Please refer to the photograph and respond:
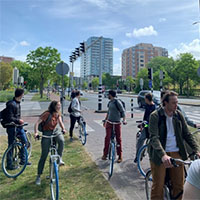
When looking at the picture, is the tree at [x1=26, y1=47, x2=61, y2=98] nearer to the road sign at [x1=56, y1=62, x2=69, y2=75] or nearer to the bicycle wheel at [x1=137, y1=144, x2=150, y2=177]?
the road sign at [x1=56, y1=62, x2=69, y2=75]

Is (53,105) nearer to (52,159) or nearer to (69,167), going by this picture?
(52,159)

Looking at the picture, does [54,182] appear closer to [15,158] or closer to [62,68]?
[15,158]

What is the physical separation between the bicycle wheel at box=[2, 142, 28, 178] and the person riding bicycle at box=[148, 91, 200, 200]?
9.38 feet

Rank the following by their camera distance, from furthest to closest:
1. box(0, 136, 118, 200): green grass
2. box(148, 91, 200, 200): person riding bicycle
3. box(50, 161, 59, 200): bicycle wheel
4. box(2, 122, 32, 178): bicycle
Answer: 1. box(2, 122, 32, 178): bicycle
2. box(0, 136, 118, 200): green grass
3. box(50, 161, 59, 200): bicycle wheel
4. box(148, 91, 200, 200): person riding bicycle

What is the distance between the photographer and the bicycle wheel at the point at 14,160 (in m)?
4.38

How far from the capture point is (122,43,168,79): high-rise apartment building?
13288cm

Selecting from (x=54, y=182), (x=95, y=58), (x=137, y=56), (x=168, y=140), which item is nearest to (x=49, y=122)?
(x=54, y=182)

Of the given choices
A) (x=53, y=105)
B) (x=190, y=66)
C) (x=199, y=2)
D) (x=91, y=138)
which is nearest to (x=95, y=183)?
(x=53, y=105)

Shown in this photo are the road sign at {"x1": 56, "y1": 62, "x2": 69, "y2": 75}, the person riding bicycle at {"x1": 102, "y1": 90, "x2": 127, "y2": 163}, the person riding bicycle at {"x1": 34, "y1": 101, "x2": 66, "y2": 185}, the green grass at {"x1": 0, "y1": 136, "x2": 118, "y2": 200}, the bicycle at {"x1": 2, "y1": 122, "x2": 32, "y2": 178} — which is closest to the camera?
the green grass at {"x1": 0, "y1": 136, "x2": 118, "y2": 200}

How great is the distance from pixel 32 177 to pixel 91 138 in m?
3.65

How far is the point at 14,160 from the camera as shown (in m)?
4.59

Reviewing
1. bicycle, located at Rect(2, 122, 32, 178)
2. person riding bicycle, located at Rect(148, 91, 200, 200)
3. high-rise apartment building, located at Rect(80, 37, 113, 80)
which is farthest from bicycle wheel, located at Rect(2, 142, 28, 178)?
high-rise apartment building, located at Rect(80, 37, 113, 80)

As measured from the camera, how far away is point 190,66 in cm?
4456

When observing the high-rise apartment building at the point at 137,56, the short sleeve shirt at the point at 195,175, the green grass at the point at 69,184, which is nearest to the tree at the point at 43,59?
the green grass at the point at 69,184
